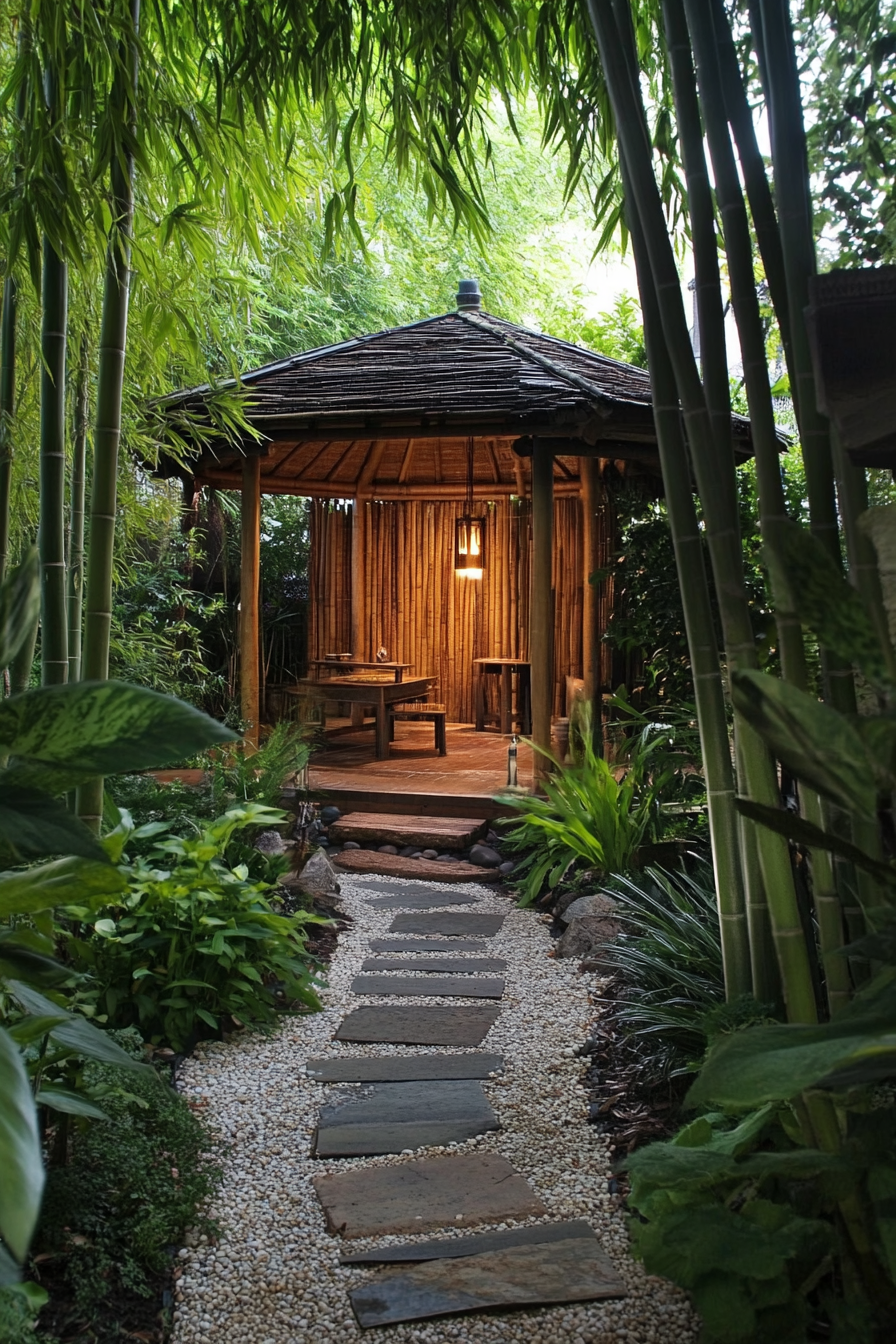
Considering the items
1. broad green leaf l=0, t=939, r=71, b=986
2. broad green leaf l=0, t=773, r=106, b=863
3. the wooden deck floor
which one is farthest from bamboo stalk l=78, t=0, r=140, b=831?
the wooden deck floor

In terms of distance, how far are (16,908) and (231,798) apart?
3.71m

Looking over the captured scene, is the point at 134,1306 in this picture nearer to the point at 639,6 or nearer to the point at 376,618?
the point at 639,6

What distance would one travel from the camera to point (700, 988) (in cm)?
264

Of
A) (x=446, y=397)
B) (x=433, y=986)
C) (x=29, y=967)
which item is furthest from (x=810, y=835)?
(x=446, y=397)

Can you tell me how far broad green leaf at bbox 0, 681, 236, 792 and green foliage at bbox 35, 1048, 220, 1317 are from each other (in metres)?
1.03

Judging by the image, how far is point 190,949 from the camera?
10.0ft

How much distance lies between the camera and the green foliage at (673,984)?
256cm

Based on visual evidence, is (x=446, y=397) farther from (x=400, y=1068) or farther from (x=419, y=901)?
(x=400, y=1068)

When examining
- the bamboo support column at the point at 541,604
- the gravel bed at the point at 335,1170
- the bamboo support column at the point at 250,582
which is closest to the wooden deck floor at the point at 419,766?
the bamboo support column at the point at 541,604

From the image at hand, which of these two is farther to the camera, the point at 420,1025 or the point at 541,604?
the point at 541,604

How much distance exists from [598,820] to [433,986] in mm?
1154

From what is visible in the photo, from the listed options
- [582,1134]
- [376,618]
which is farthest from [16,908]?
[376,618]

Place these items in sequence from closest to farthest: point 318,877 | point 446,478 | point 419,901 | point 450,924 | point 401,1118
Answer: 1. point 401,1118
2. point 450,924
3. point 318,877
4. point 419,901
5. point 446,478

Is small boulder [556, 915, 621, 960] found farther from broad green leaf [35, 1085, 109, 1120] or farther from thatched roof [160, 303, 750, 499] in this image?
thatched roof [160, 303, 750, 499]
